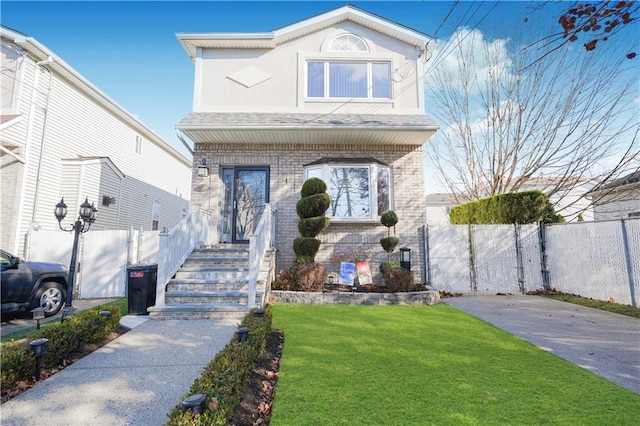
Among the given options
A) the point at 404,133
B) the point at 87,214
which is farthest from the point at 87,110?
the point at 404,133

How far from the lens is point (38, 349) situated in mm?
3072

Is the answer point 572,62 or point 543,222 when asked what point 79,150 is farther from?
point 572,62

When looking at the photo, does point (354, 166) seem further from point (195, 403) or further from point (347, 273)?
point (195, 403)

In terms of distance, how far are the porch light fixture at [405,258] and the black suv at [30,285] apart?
8.26 meters

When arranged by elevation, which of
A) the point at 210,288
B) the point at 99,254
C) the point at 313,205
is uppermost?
the point at 313,205

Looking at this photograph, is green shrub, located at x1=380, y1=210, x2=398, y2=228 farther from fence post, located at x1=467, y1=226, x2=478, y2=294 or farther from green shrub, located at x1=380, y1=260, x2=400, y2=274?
fence post, located at x1=467, y1=226, x2=478, y2=294

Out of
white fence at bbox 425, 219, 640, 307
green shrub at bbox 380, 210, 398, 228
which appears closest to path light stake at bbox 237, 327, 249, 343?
green shrub at bbox 380, 210, 398, 228

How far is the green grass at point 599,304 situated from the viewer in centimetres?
600

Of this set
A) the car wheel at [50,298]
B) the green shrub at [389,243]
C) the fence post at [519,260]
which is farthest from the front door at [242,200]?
the fence post at [519,260]

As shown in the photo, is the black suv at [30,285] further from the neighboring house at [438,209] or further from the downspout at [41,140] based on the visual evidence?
the neighboring house at [438,209]

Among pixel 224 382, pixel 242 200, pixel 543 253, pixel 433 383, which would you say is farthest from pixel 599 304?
pixel 242 200

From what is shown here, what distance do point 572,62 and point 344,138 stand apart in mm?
9512

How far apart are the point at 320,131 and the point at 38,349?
716 cm

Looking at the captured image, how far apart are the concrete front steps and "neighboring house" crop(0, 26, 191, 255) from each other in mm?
6423
